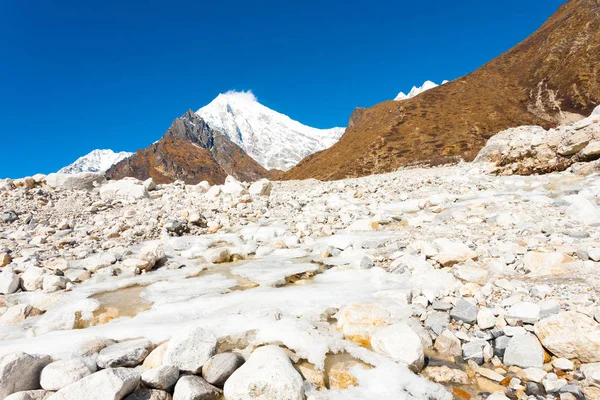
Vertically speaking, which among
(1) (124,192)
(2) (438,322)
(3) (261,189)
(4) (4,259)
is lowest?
(2) (438,322)

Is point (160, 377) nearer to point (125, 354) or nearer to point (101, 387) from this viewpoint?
point (101, 387)

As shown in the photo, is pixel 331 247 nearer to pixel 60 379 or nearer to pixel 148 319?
pixel 148 319

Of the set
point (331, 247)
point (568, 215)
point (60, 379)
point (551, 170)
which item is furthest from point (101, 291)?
point (551, 170)

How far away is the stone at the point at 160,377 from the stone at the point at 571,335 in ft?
13.1

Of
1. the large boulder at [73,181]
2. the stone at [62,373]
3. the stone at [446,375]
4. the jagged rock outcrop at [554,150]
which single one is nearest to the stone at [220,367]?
the stone at [62,373]

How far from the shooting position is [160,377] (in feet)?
10.6

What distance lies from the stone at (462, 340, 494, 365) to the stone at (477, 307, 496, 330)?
0.27m

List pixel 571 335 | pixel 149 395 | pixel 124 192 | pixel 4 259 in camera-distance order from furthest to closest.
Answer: pixel 124 192 < pixel 4 259 < pixel 571 335 < pixel 149 395

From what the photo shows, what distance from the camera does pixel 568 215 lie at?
25.2ft

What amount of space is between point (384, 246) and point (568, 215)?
436 centimetres

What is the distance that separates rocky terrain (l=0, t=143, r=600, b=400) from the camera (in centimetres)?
328

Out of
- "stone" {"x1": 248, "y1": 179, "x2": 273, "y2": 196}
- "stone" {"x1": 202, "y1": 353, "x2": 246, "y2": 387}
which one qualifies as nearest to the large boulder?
"stone" {"x1": 248, "y1": 179, "x2": 273, "y2": 196}

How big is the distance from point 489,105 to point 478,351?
97.3 meters

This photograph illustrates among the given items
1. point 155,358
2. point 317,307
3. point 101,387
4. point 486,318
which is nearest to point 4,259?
point 155,358
